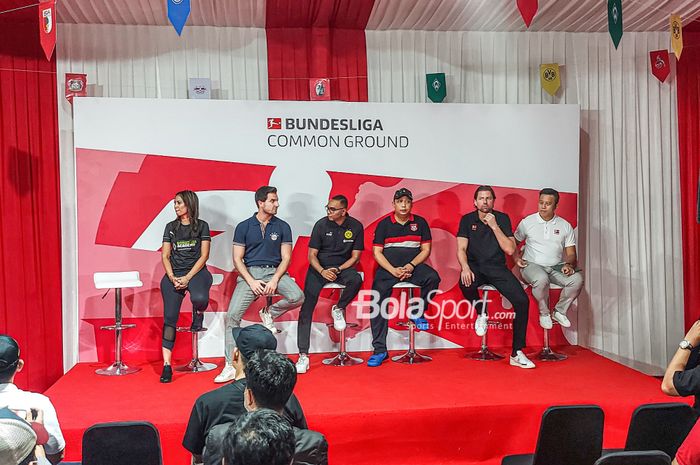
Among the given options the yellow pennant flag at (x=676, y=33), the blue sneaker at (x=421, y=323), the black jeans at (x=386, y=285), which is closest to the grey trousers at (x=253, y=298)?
the black jeans at (x=386, y=285)

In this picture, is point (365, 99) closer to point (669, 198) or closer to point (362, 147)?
point (362, 147)

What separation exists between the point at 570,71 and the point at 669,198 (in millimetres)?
1512

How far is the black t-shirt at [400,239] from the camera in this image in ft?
18.2

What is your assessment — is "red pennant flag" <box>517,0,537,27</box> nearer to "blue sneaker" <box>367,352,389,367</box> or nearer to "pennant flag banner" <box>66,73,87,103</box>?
"blue sneaker" <box>367,352,389,367</box>

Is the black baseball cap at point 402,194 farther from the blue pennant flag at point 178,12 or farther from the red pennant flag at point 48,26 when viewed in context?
the red pennant flag at point 48,26

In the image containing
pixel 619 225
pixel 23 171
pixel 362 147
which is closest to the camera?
pixel 23 171

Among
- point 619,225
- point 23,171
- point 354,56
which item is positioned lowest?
point 619,225

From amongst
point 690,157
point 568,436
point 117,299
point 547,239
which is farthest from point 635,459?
point 690,157

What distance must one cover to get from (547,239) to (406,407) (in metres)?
2.16

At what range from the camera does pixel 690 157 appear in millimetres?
6410

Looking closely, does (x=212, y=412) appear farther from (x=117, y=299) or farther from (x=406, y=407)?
(x=117, y=299)

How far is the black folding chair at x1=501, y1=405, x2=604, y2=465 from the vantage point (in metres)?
2.93

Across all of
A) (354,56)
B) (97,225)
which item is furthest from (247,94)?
(97,225)

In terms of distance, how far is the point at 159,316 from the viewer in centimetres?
578
